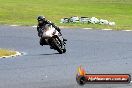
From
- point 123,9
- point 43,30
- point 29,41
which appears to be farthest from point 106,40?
point 123,9

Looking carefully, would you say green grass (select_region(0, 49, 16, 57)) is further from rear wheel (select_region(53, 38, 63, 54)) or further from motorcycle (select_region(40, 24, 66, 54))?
rear wheel (select_region(53, 38, 63, 54))

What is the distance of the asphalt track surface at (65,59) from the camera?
53.8ft

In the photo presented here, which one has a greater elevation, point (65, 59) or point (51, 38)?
point (51, 38)

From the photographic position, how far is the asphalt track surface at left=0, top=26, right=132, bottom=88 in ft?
53.8

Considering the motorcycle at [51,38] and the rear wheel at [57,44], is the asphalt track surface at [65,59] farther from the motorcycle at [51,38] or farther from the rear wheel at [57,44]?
the motorcycle at [51,38]

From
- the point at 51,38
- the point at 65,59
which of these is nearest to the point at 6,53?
the point at 51,38

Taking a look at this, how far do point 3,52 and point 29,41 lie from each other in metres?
7.29

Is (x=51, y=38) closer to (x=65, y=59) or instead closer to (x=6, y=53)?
(x=6, y=53)

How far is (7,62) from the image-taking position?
21.6 meters

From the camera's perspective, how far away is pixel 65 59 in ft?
75.5

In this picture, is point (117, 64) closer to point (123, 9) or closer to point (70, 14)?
point (70, 14)

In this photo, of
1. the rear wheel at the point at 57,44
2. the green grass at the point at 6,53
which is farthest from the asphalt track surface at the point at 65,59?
the green grass at the point at 6,53

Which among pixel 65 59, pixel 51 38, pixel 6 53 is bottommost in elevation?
pixel 6 53

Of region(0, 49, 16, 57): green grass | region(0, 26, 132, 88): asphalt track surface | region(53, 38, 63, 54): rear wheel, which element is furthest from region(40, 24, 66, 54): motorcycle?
region(0, 49, 16, 57): green grass
